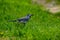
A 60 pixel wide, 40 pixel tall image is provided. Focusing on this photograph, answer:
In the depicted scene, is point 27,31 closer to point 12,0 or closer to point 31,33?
point 31,33

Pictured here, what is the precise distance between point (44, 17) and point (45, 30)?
17.9 ft

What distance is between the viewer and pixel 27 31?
40.9 feet

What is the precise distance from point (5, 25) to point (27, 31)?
119 centimetres

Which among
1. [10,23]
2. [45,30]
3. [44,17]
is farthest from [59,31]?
[44,17]

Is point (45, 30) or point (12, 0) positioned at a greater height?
point (45, 30)

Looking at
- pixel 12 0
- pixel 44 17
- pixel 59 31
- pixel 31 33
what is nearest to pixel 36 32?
pixel 31 33

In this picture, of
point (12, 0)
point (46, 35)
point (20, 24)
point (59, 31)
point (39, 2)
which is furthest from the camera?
point (39, 2)

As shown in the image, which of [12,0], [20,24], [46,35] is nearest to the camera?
[46,35]

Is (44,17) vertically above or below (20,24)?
below

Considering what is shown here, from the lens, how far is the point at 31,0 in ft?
90.4

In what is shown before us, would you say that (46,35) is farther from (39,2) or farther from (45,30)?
(39,2)

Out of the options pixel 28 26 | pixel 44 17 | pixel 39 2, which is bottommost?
pixel 39 2

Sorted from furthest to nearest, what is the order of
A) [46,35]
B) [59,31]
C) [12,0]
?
[12,0]
[59,31]
[46,35]

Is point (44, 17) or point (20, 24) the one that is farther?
point (44, 17)
